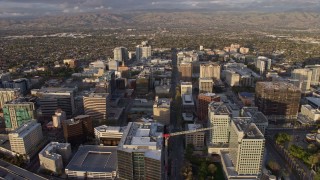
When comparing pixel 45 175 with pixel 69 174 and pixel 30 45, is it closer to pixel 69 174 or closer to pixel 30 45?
pixel 69 174

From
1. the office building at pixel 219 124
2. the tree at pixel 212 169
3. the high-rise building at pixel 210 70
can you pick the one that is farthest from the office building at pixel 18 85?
the tree at pixel 212 169

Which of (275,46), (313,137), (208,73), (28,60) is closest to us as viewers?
(313,137)

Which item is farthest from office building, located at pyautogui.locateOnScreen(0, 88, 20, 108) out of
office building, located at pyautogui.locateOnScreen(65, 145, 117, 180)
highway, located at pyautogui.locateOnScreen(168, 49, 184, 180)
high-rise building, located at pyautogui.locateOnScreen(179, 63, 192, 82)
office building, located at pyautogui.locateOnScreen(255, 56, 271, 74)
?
office building, located at pyautogui.locateOnScreen(255, 56, 271, 74)

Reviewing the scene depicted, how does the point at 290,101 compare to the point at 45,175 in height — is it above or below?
above

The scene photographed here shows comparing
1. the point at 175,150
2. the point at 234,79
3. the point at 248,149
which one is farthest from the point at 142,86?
the point at 248,149

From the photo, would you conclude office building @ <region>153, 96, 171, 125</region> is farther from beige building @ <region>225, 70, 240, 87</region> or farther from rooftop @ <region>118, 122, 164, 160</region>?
beige building @ <region>225, 70, 240, 87</region>

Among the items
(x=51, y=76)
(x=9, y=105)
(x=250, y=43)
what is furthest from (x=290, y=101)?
(x=250, y=43)
